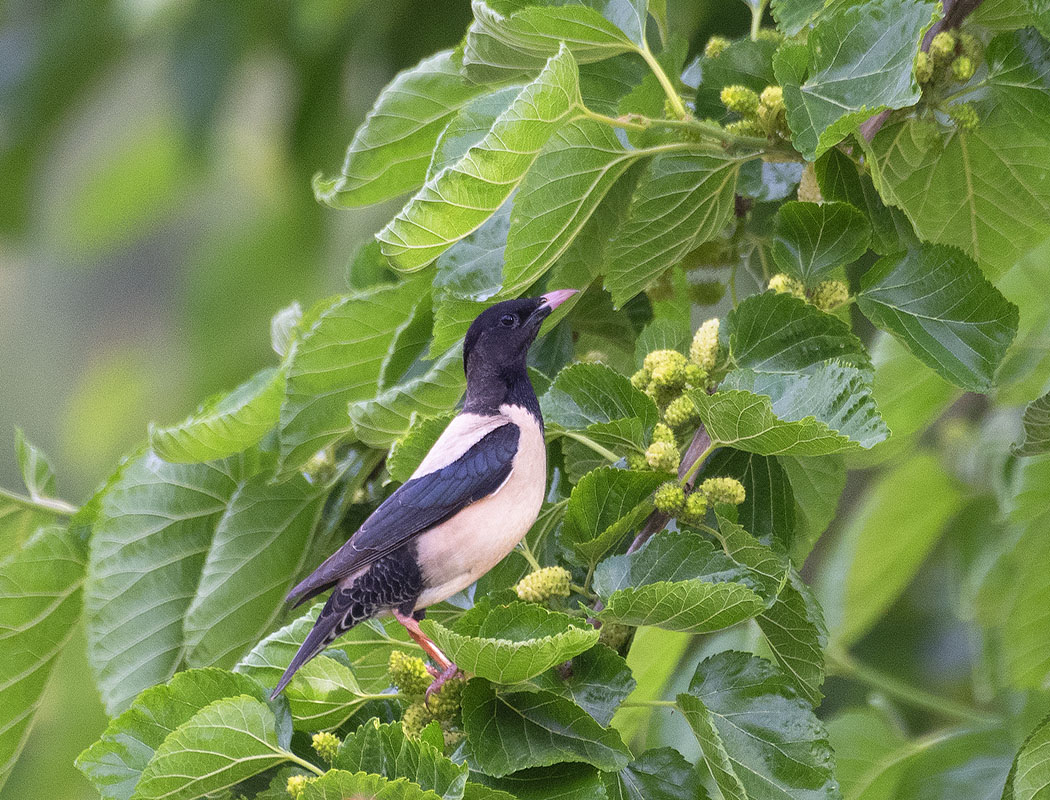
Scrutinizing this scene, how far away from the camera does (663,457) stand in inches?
24.0

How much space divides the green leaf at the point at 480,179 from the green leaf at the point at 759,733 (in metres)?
0.27

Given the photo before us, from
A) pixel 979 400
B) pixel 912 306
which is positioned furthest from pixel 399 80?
pixel 979 400

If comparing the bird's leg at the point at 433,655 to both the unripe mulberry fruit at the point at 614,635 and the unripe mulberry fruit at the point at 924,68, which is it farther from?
the unripe mulberry fruit at the point at 924,68

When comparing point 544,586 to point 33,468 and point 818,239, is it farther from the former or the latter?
point 33,468

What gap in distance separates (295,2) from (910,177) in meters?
1.16

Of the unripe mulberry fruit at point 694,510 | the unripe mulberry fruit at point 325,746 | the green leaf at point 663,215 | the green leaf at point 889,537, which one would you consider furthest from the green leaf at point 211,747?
the green leaf at point 889,537

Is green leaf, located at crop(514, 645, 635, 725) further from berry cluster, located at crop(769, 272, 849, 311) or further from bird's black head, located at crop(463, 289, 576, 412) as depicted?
berry cluster, located at crop(769, 272, 849, 311)

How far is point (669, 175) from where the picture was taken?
0.71 m

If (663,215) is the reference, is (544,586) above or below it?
below

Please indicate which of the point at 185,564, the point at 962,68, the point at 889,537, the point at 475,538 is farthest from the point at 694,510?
the point at 889,537

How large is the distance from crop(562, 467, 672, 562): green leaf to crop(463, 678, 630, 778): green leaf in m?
0.09

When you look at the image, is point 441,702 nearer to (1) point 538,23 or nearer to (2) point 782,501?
(2) point 782,501

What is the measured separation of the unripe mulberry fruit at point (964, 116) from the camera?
729mm

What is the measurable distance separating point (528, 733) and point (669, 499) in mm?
141
